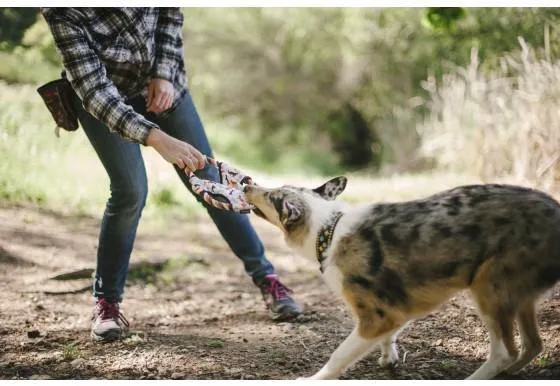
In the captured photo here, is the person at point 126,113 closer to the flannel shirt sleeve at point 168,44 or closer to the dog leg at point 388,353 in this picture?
the flannel shirt sleeve at point 168,44

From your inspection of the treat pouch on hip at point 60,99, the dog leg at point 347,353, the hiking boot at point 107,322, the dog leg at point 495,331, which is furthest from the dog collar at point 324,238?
the treat pouch on hip at point 60,99

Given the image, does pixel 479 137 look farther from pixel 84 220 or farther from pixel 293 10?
pixel 293 10

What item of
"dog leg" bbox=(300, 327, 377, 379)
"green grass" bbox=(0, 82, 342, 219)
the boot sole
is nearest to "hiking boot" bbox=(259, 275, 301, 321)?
the boot sole

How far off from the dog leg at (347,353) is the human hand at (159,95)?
167 centimetres

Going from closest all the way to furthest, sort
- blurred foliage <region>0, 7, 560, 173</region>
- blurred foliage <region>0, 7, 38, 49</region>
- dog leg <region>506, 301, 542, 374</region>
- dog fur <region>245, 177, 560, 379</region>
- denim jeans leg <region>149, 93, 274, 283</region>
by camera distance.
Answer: dog fur <region>245, 177, 560, 379</region>, dog leg <region>506, 301, 542, 374</region>, denim jeans leg <region>149, 93, 274, 283</region>, blurred foliage <region>0, 7, 38, 49</region>, blurred foliage <region>0, 7, 560, 173</region>

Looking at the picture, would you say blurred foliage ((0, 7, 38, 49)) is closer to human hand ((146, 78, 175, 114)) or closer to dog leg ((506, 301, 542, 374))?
A: human hand ((146, 78, 175, 114))

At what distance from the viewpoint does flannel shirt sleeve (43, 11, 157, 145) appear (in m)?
3.47

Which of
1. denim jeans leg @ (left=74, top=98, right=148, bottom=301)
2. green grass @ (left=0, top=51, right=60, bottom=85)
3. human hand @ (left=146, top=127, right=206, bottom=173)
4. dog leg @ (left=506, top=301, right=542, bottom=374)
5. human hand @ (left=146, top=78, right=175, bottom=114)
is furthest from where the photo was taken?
green grass @ (left=0, top=51, right=60, bottom=85)

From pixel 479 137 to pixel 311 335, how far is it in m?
4.47

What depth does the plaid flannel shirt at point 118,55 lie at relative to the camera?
3.49 m

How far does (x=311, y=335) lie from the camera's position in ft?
13.0

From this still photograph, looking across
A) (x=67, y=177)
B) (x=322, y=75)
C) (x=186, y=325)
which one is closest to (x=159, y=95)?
(x=186, y=325)

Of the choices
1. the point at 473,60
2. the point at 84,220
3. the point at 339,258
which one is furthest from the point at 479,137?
the point at 339,258

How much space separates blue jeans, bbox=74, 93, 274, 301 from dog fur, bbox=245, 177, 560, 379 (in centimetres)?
88
